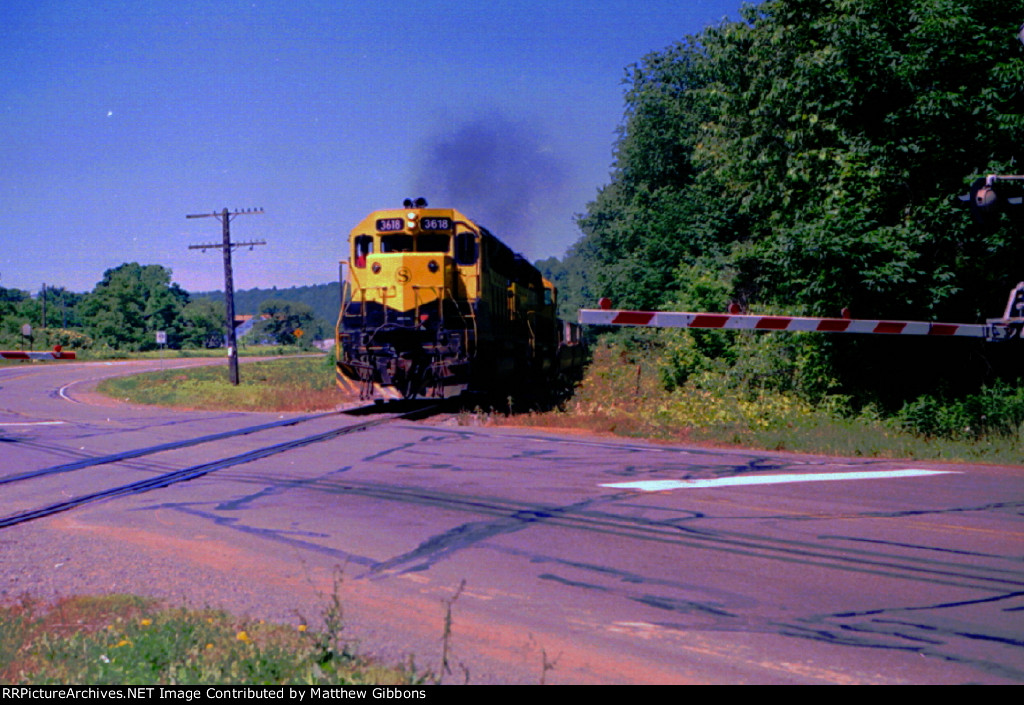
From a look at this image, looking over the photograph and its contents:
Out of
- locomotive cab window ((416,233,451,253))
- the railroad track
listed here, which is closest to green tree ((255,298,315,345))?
locomotive cab window ((416,233,451,253))

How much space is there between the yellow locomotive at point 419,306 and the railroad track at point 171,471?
1.12 meters

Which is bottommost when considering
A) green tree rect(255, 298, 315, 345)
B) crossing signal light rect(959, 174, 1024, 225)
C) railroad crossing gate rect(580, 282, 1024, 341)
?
railroad crossing gate rect(580, 282, 1024, 341)

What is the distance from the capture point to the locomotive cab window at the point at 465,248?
16.2m

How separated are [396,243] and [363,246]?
28.9 inches

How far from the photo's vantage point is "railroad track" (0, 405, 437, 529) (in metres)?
7.70

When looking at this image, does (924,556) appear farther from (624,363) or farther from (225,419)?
(624,363)

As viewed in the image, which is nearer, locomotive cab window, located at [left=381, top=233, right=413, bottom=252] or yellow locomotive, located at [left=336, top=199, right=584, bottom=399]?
yellow locomotive, located at [left=336, top=199, right=584, bottom=399]

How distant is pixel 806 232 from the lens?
12.7 meters

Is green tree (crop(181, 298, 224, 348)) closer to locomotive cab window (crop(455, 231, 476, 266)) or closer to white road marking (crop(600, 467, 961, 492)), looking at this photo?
locomotive cab window (crop(455, 231, 476, 266))

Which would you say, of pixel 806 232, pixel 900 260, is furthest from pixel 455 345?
pixel 900 260

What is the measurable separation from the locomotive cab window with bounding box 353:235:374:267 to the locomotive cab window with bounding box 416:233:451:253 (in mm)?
1029

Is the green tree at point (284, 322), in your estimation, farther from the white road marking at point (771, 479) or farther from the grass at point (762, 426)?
the white road marking at point (771, 479)

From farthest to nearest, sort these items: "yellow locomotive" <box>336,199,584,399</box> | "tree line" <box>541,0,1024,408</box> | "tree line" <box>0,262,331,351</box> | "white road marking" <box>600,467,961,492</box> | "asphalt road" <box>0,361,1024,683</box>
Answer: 1. "tree line" <box>0,262,331,351</box>
2. "yellow locomotive" <box>336,199,584,399</box>
3. "tree line" <box>541,0,1024,408</box>
4. "white road marking" <box>600,467,961,492</box>
5. "asphalt road" <box>0,361,1024,683</box>

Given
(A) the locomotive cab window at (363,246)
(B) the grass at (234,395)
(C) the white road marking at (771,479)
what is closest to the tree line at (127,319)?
(B) the grass at (234,395)
